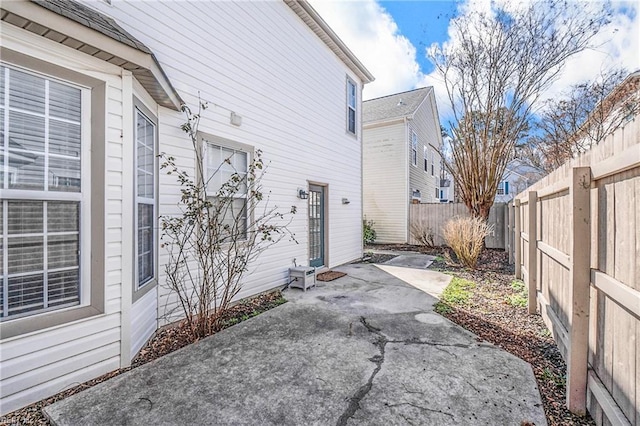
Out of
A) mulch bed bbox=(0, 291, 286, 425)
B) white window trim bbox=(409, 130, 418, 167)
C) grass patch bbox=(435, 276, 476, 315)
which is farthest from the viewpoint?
white window trim bbox=(409, 130, 418, 167)

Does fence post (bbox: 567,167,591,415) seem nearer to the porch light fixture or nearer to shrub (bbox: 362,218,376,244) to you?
the porch light fixture

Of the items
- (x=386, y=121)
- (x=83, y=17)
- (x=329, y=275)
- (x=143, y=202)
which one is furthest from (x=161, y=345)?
(x=386, y=121)

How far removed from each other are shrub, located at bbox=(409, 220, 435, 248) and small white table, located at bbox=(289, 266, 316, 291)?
732 cm

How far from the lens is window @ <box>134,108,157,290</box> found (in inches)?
132

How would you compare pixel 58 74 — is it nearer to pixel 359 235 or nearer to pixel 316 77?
pixel 316 77

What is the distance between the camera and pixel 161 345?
11.3ft

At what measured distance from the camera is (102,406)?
236 centimetres

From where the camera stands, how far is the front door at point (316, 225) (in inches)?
284

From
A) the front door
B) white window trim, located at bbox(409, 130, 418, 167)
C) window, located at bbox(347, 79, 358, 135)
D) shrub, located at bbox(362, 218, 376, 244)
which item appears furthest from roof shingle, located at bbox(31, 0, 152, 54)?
white window trim, located at bbox(409, 130, 418, 167)

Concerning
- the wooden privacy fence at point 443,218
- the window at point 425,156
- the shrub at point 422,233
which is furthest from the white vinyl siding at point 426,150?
the shrub at point 422,233

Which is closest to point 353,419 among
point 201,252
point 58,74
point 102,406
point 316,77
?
point 102,406

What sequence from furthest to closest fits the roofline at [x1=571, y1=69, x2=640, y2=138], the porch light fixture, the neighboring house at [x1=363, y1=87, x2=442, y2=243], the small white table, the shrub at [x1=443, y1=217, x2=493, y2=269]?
the neighboring house at [x1=363, y1=87, x2=442, y2=243], the roofline at [x1=571, y1=69, x2=640, y2=138], the shrub at [x1=443, y1=217, x2=493, y2=269], the small white table, the porch light fixture

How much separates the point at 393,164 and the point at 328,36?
6.63 metres

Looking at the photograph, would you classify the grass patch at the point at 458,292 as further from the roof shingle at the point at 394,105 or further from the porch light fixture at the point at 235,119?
the roof shingle at the point at 394,105
